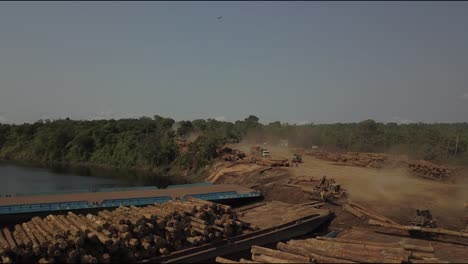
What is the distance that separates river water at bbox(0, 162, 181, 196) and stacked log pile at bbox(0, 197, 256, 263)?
106 ft

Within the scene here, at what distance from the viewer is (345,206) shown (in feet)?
85.1

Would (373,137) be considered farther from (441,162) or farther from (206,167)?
(206,167)

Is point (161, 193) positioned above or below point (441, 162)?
below

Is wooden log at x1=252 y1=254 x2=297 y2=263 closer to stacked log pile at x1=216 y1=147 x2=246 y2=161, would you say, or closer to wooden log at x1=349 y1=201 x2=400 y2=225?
wooden log at x1=349 y1=201 x2=400 y2=225

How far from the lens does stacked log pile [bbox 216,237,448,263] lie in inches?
503

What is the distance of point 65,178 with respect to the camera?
193 feet

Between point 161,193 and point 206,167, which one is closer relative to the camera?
point 161,193

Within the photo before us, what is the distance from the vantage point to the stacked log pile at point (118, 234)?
575 inches

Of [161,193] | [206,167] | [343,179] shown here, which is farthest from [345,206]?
[206,167]

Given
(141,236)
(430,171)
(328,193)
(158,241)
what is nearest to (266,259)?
(158,241)

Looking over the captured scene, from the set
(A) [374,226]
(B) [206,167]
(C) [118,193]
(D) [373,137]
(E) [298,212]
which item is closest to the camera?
(A) [374,226]

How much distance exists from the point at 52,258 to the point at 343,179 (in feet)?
87.8

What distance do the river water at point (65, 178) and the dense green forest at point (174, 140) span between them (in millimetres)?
4922

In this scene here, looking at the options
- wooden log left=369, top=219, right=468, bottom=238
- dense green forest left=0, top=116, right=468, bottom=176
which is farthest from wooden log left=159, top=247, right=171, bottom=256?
dense green forest left=0, top=116, right=468, bottom=176
